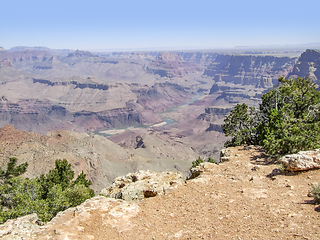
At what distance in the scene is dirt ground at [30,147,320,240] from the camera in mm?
12367

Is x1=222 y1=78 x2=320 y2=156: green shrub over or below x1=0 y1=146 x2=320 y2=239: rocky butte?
over

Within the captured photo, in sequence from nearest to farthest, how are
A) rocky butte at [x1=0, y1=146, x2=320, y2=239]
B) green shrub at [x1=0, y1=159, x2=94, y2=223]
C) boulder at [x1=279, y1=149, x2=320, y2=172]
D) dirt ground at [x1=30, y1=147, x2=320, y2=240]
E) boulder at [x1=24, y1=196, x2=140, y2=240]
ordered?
dirt ground at [x1=30, y1=147, x2=320, y2=240] < rocky butte at [x1=0, y1=146, x2=320, y2=239] < boulder at [x1=24, y1=196, x2=140, y2=240] < boulder at [x1=279, y1=149, x2=320, y2=172] < green shrub at [x1=0, y1=159, x2=94, y2=223]

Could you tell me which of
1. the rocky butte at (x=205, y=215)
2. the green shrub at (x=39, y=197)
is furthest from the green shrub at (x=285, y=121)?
the green shrub at (x=39, y=197)

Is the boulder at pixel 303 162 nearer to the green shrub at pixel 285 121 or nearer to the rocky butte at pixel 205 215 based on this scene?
the rocky butte at pixel 205 215

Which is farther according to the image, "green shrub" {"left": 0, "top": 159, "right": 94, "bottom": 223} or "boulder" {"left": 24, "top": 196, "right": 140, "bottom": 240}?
"green shrub" {"left": 0, "top": 159, "right": 94, "bottom": 223}

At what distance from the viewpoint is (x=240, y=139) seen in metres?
35.4

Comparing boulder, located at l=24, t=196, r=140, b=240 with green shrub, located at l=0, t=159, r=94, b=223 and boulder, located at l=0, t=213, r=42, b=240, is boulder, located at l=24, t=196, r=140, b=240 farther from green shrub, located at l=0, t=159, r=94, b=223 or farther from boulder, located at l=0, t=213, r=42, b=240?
green shrub, located at l=0, t=159, r=94, b=223

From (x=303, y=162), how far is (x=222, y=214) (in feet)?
27.5

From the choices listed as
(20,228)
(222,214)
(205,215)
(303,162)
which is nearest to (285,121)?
(303,162)

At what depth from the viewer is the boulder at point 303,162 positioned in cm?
1792

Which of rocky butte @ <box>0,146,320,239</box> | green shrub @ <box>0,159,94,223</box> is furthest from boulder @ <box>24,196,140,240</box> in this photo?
green shrub @ <box>0,159,94,223</box>

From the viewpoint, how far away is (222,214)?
1429cm

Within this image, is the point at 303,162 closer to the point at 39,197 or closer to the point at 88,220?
the point at 88,220

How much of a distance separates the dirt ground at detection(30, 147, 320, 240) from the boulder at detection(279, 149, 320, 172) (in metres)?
0.46
